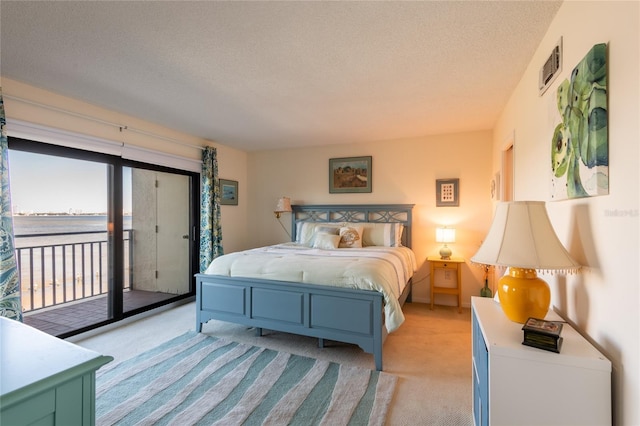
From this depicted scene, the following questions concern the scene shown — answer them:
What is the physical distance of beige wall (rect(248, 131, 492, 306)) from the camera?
13.1ft

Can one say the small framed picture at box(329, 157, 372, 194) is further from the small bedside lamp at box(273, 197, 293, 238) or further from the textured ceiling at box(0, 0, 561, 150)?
the textured ceiling at box(0, 0, 561, 150)

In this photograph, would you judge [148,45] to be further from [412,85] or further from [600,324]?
[600,324]

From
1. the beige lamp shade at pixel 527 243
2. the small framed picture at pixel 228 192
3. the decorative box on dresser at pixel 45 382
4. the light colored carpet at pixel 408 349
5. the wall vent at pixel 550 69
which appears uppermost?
the wall vent at pixel 550 69

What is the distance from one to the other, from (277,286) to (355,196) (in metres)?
2.35

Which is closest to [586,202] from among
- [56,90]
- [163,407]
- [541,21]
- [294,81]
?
[541,21]

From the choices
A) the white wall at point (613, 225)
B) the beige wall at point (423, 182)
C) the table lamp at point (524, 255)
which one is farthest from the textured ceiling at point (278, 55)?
the table lamp at point (524, 255)

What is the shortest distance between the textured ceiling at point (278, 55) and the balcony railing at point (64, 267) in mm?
1820

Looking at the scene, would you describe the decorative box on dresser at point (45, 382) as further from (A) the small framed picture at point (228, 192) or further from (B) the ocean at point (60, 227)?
(A) the small framed picture at point (228, 192)

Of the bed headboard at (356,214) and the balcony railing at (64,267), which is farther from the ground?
the bed headboard at (356,214)

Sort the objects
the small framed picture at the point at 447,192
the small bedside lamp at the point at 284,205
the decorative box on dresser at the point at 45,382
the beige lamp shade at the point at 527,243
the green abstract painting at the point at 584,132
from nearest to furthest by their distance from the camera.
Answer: the decorative box on dresser at the point at 45,382
the green abstract painting at the point at 584,132
the beige lamp shade at the point at 527,243
the small framed picture at the point at 447,192
the small bedside lamp at the point at 284,205

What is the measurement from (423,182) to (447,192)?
1.19 ft

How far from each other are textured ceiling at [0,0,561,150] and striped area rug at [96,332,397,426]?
245 cm

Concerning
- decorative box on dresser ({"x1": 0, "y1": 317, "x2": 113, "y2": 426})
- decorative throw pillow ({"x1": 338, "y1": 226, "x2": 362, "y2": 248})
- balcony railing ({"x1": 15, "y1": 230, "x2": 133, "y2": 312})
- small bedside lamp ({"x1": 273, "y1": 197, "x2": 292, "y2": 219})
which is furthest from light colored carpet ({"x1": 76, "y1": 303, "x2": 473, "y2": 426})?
small bedside lamp ({"x1": 273, "y1": 197, "x2": 292, "y2": 219})

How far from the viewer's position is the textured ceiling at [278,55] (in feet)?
5.45
